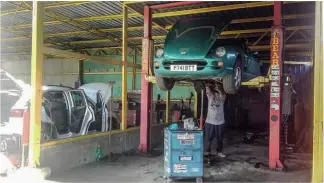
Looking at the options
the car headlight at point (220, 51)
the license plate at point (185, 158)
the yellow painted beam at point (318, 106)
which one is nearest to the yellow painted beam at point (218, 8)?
the car headlight at point (220, 51)

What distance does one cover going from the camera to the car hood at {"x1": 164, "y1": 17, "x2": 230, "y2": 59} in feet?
18.4

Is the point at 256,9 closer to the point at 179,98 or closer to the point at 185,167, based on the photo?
the point at 185,167

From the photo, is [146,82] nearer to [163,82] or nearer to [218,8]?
[163,82]

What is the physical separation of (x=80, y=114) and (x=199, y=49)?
355 centimetres

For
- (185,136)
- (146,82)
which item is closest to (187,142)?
(185,136)

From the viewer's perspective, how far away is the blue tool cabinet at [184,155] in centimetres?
491

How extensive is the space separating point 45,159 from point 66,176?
19.8 inches

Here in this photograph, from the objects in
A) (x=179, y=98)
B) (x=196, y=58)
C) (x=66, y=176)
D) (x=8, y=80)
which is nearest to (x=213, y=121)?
(x=196, y=58)

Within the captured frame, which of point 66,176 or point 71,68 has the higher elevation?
point 71,68

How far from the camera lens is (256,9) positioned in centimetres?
772

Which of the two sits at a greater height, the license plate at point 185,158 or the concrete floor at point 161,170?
the license plate at point 185,158

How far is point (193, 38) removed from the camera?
5910mm

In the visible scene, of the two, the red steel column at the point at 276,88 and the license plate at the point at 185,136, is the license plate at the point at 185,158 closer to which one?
the license plate at the point at 185,136

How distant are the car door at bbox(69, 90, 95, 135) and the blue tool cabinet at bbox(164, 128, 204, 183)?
296 centimetres
